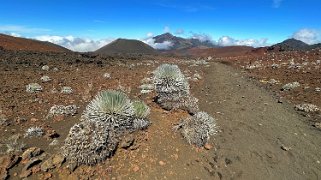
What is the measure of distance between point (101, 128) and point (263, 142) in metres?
3.77

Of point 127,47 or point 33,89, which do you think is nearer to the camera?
point 33,89

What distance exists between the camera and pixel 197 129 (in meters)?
7.07

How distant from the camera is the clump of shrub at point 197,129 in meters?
6.92

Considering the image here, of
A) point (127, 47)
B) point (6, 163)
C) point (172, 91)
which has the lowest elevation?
point (127, 47)

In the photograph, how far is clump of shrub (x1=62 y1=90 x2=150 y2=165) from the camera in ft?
18.8

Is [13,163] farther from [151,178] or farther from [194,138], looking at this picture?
[194,138]

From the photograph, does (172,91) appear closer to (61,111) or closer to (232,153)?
(232,153)

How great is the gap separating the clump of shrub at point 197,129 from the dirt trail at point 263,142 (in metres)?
0.33

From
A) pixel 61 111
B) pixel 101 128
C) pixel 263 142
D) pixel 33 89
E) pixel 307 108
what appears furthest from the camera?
pixel 33 89

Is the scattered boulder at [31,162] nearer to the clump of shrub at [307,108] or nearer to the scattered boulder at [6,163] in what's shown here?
the scattered boulder at [6,163]

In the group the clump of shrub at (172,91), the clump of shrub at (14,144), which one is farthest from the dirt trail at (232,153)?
the clump of shrub at (14,144)

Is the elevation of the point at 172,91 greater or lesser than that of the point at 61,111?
greater

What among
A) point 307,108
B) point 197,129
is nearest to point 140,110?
point 197,129

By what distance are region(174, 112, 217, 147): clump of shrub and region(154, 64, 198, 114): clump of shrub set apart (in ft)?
2.88
